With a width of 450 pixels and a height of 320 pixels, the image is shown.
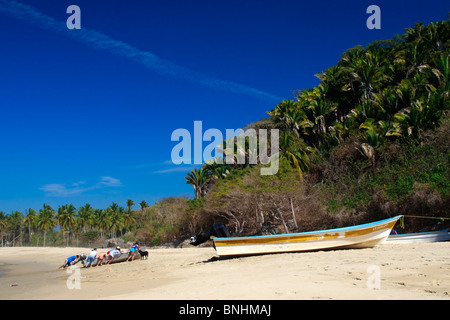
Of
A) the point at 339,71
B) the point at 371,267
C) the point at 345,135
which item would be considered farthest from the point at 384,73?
the point at 371,267

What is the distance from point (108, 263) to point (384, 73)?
103 ft

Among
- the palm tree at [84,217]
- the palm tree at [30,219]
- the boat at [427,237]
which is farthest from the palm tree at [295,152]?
the palm tree at [30,219]

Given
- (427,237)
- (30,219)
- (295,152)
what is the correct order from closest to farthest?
1. (427,237)
2. (295,152)
3. (30,219)

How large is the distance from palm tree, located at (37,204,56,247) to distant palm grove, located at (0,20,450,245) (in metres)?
51.6

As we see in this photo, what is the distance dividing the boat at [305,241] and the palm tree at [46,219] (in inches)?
3367

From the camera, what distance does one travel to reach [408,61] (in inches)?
1271

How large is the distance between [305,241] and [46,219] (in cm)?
8741

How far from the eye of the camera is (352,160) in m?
27.3

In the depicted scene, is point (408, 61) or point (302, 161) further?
point (408, 61)

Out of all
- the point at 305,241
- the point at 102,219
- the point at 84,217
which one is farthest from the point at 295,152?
the point at 84,217

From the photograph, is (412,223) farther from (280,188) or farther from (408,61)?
(408,61)

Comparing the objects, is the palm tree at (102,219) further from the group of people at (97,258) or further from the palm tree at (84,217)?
the group of people at (97,258)

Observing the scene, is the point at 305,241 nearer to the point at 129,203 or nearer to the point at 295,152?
the point at 295,152

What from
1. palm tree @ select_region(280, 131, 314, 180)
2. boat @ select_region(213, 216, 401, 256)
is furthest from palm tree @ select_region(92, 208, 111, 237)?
boat @ select_region(213, 216, 401, 256)
